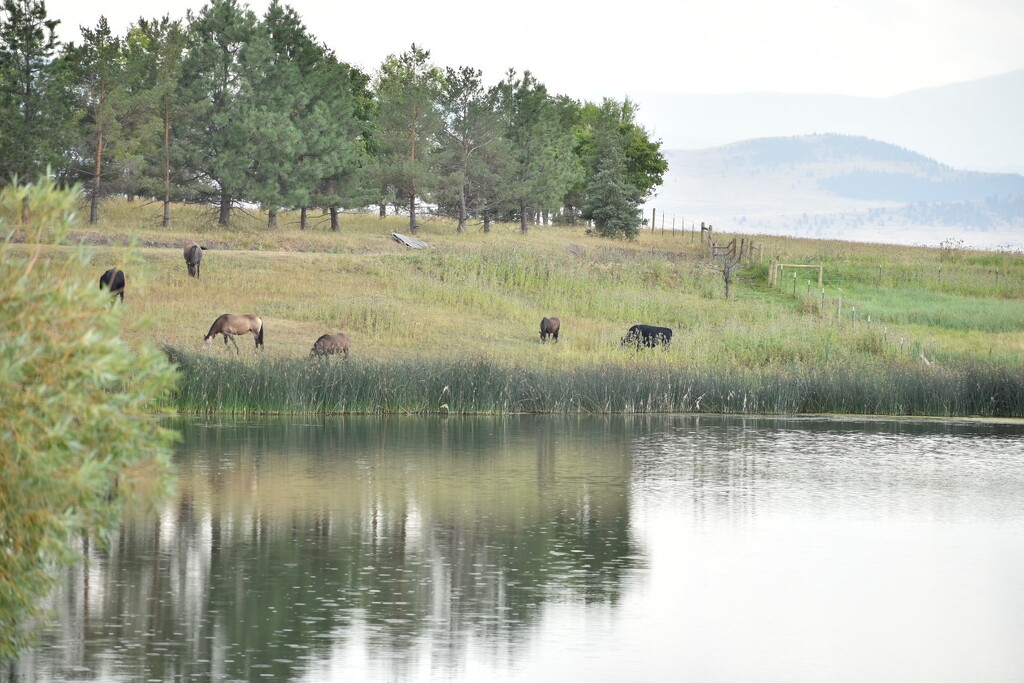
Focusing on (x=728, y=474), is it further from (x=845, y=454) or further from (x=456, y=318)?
(x=456, y=318)

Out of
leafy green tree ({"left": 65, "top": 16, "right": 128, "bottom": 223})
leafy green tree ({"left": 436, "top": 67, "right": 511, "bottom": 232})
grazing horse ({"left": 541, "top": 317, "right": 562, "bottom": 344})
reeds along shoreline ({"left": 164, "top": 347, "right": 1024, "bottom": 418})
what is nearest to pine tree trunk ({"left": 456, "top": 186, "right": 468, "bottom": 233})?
leafy green tree ({"left": 436, "top": 67, "right": 511, "bottom": 232})

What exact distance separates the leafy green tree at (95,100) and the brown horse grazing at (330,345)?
92.1 ft

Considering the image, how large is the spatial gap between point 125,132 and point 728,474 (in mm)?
42607

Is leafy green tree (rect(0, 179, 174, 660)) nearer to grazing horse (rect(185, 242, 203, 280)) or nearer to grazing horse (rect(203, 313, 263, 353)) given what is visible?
grazing horse (rect(203, 313, 263, 353))

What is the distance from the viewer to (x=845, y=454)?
821 inches

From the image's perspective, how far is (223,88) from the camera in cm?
5869

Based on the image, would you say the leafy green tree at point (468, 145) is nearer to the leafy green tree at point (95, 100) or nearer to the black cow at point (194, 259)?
the leafy green tree at point (95, 100)

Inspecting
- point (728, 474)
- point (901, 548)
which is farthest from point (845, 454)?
point (901, 548)

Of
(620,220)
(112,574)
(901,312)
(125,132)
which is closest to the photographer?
(112,574)

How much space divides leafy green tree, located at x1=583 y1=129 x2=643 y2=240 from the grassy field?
14.4 ft

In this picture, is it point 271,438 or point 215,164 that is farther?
point 215,164

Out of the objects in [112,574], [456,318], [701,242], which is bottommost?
[112,574]

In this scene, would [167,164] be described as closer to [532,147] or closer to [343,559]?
[532,147]

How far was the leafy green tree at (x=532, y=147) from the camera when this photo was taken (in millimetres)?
72625
